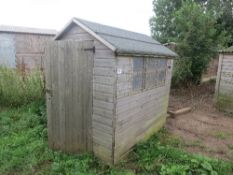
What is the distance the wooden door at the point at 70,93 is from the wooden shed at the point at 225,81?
22.6 ft

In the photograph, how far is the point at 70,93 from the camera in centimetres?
422

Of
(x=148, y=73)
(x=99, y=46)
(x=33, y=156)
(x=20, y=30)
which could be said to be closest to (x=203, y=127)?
(x=148, y=73)

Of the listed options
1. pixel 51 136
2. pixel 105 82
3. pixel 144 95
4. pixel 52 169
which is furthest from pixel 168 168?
pixel 51 136

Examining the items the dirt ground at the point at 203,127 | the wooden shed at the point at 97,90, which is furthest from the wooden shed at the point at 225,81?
the wooden shed at the point at 97,90

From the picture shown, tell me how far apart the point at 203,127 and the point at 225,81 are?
317cm

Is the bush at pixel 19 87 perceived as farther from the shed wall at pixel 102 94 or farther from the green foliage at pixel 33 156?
the shed wall at pixel 102 94

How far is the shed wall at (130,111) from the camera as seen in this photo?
12.4ft

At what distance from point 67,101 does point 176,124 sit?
405 cm

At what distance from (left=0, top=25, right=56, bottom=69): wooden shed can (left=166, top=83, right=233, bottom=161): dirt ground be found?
25.1 ft

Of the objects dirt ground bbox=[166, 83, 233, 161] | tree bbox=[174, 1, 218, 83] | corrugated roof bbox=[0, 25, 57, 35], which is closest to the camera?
dirt ground bbox=[166, 83, 233, 161]

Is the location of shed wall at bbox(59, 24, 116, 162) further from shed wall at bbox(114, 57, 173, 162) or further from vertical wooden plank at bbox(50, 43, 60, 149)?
vertical wooden plank at bbox(50, 43, 60, 149)

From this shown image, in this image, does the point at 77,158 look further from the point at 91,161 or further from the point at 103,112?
the point at 103,112

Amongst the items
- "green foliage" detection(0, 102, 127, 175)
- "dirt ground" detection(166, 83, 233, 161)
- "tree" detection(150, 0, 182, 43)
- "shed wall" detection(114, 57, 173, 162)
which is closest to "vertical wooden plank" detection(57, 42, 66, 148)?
"green foliage" detection(0, 102, 127, 175)

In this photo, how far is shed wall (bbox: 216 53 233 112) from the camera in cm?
831
